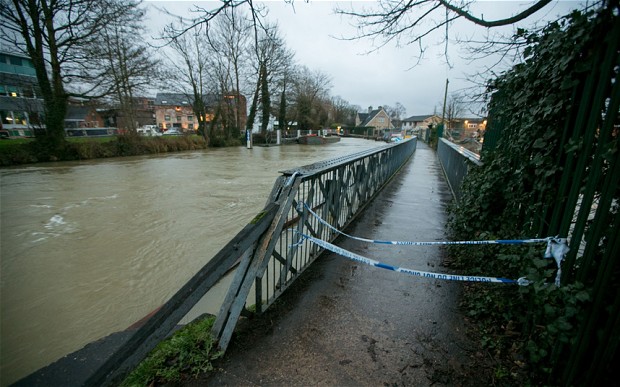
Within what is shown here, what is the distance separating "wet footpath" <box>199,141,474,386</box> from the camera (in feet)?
6.07

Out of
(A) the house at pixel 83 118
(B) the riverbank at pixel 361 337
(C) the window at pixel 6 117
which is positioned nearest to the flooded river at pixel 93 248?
(B) the riverbank at pixel 361 337

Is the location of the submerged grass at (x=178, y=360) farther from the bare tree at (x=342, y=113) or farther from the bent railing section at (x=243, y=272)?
the bare tree at (x=342, y=113)

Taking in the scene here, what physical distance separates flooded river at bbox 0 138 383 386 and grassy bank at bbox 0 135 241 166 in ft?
12.6

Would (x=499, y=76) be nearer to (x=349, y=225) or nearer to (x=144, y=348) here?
(x=349, y=225)

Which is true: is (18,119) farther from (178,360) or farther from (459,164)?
(459,164)

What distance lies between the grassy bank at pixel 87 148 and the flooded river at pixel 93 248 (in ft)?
12.6

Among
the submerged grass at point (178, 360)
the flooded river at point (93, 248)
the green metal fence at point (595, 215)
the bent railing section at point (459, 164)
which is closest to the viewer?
the green metal fence at point (595, 215)

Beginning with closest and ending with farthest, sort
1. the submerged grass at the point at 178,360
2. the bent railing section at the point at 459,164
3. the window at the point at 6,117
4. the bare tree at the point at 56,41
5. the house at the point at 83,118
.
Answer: the submerged grass at the point at 178,360 → the bent railing section at the point at 459,164 → the bare tree at the point at 56,41 → the window at the point at 6,117 → the house at the point at 83,118

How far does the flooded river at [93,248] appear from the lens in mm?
3139

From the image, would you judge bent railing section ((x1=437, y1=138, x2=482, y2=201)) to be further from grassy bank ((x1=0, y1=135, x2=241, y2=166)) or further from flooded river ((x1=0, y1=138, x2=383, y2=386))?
grassy bank ((x1=0, y1=135, x2=241, y2=166))

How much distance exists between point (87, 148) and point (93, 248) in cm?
1532

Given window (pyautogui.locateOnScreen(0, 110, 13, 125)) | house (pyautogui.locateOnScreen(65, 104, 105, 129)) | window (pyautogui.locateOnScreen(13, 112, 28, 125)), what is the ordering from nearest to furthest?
window (pyautogui.locateOnScreen(0, 110, 13, 125)) → window (pyautogui.locateOnScreen(13, 112, 28, 125)) → house (pyautogui.locateOnScreen(65, 104, 105, 129))

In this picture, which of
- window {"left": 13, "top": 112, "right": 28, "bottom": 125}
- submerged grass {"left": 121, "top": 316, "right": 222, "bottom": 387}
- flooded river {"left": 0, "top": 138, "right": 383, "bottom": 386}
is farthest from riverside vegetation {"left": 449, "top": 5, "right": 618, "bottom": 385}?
window {"left": 13, "top": 112, "right": 28, "bottom": 125}

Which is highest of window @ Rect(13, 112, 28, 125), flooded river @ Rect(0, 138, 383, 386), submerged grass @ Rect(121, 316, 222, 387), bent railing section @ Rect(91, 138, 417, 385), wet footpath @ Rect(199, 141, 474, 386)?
window @ Rect(13, 112, 28, 125)
